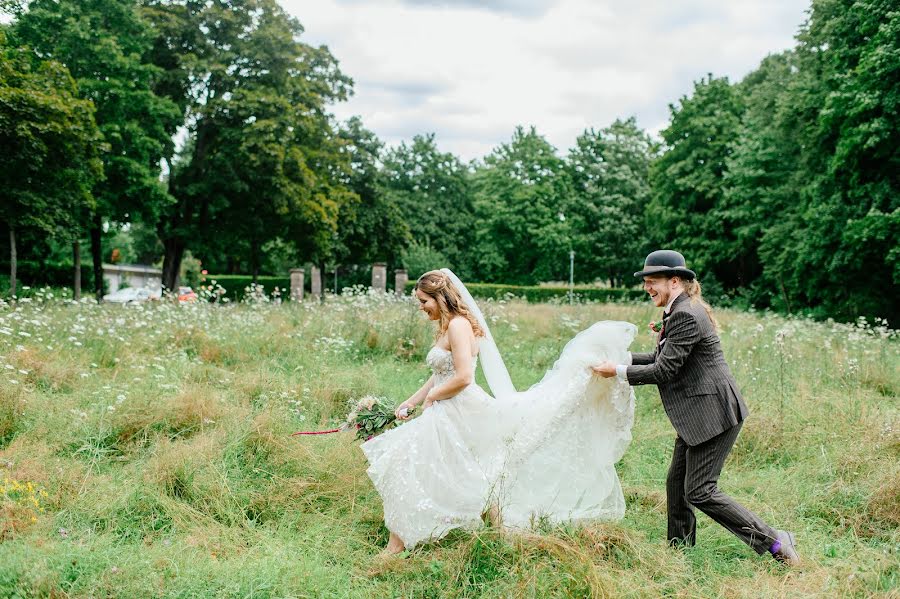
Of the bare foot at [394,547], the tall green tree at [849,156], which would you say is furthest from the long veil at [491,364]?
the tall green tree at [849,156]

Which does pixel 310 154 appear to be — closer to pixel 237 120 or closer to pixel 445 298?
pixel 237 120

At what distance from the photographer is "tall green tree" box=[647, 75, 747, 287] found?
31.5 m

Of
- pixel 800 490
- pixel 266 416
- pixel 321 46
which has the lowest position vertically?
pixel 800 490

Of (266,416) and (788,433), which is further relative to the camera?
(788,433)

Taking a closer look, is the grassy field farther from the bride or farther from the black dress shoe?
the bride

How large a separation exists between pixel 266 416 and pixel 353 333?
5346 mm

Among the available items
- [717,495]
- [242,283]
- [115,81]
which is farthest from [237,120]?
[717,495]

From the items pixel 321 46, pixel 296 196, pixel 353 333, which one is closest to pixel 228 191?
pixel 296 196

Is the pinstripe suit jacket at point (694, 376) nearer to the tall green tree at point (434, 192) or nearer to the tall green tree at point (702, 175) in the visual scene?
the tall green tree at point (702, 175)

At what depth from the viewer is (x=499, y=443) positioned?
4.75 meters

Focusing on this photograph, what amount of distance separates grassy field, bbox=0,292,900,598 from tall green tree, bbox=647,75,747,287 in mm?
22557

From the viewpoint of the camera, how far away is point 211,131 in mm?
27094

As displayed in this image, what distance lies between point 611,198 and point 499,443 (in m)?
39.7

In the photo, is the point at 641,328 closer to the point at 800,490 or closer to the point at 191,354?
the point at 800,490
